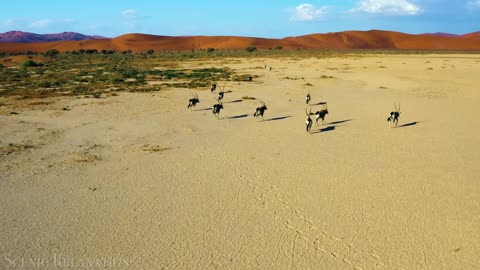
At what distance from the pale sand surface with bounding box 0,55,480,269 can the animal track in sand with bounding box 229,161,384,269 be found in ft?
0.12

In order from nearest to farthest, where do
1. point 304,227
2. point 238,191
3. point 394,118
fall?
point 304,227, point 238,191, point 394,118

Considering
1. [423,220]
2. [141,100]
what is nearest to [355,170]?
[423,220]

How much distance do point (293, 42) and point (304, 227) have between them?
151 meters

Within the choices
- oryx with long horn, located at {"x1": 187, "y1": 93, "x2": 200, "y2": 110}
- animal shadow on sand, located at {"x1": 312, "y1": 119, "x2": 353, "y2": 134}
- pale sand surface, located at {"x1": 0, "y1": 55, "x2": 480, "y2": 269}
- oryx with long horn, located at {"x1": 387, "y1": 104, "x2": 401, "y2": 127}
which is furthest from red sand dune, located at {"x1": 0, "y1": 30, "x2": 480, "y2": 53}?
oryx with long horn, located at {"x1": 387, "y1": 104, "x2": 401, "y2": 127}

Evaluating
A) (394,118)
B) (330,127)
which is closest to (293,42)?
(394,118)

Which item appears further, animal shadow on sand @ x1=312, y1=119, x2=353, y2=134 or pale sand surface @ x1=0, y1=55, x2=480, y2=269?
animal shadow on sand @ x1=312, y1=119, x2=353, y2=134

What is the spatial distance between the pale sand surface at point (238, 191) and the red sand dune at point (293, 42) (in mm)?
116631

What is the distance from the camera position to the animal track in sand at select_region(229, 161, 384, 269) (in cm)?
805

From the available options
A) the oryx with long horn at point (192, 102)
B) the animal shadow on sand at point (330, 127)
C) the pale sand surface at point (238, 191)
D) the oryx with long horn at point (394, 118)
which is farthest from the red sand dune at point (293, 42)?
the oryx with long horn at point (394, 118)

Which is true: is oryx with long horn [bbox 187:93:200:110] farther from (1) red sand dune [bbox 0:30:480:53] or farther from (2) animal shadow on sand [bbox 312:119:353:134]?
(1) red sand dune [bbox 0:30:480:53]

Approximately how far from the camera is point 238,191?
1149cm

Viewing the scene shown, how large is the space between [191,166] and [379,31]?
169 meters

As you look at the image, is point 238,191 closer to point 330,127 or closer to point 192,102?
point 330,127

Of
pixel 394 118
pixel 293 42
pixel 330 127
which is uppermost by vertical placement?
pixel 293 42
